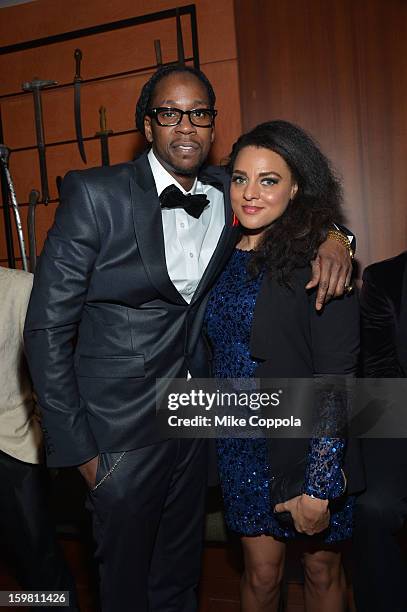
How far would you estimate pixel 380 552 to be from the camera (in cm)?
184

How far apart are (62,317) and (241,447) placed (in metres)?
0.65

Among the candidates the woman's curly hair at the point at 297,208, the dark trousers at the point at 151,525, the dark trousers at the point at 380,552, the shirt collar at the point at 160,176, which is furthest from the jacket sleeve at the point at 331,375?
the shirt collar at the point at 160,176

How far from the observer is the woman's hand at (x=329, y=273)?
1573 mm

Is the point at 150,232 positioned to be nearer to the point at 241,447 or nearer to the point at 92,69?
the point at 241,447

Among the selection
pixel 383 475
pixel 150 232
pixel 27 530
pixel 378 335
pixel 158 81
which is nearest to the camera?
pixel 150 232

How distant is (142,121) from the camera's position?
6.30 feet

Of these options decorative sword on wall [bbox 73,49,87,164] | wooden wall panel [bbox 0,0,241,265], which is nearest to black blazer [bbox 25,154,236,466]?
wooden wall panel [bbox 0,0,241,265]

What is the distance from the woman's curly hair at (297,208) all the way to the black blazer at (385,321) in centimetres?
45

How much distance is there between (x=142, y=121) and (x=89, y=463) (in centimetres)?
106

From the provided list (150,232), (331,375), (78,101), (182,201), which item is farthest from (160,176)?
(78,101)

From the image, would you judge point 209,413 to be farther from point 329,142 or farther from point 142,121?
point 329,142

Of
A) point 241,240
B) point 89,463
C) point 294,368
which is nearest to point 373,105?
point 241,240

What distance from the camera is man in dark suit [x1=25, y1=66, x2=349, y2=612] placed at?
1635 mm

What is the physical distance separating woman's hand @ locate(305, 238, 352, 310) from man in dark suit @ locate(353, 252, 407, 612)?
0.61 metres
